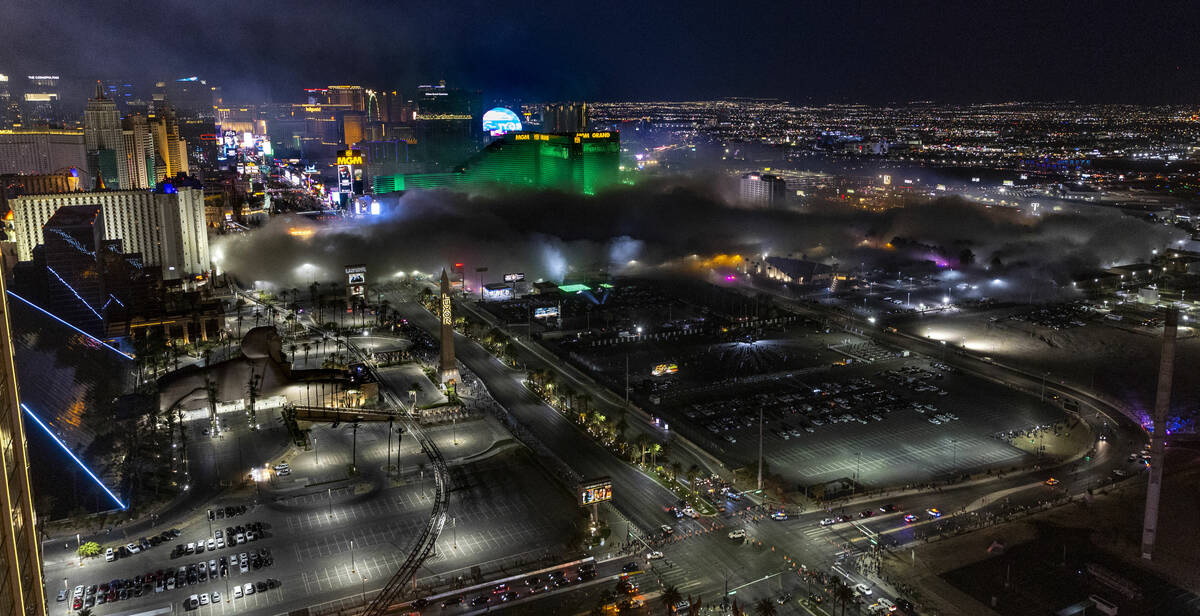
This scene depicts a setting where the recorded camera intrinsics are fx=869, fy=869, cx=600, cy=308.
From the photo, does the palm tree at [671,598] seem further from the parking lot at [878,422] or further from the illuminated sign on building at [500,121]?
the illuminated sign on building at [500,121]

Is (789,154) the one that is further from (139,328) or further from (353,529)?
(353,529)

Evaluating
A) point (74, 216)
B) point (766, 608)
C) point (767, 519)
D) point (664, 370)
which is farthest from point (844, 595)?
point (74, 216)

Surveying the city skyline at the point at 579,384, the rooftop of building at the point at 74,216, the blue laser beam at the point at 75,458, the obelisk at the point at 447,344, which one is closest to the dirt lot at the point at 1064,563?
the city skyline at the point at 579,384

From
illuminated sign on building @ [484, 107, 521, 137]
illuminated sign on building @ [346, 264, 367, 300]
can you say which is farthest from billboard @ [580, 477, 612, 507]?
illuminated sign on building @ [484, 107, 521, 137]

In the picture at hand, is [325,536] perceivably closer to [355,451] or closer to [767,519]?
[355,451]

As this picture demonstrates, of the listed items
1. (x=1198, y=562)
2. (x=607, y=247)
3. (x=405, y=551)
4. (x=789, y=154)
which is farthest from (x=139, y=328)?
(x=789, y=154)

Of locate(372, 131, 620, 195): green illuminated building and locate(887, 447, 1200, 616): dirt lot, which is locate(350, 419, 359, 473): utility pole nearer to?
locate(887, 447, 1200, 616): dirt lot
